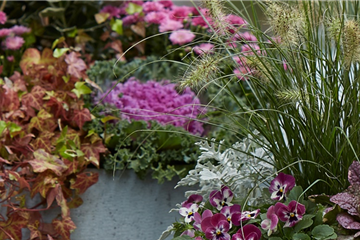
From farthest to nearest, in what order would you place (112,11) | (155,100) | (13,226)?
Answer: (112,11)
(155,100)
(13,226)

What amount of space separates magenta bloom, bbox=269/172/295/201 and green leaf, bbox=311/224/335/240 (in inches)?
4.3

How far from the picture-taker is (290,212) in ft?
2.93

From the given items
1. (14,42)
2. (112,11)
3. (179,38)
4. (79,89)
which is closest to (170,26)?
(179,38)

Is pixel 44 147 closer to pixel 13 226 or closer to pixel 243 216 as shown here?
pixel 13 226

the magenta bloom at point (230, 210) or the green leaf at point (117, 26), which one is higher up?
the green leaf at point (117, 26)

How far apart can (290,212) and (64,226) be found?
719 millimetres

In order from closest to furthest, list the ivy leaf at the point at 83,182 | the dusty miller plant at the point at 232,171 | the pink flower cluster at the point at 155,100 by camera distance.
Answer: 1. the dusty miller plant at the point at 232,171
2. the ivy leaf at the point at 83,182
3. the pink flower cluster at the point at 155,100

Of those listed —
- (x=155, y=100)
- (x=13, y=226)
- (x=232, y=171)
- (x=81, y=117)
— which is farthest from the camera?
(x=155, y=100)

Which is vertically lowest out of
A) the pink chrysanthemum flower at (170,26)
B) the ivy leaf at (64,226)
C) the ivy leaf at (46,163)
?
the ivy leaf at (64,226)

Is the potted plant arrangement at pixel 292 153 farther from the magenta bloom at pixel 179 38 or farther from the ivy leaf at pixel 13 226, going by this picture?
the magenta bloom at pixel 179 38

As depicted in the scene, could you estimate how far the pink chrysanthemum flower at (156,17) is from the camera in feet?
6.69

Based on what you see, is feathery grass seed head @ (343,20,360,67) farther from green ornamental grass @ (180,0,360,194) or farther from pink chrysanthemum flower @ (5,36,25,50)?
pink chrysanthemum flower @ (5,36,25,50)

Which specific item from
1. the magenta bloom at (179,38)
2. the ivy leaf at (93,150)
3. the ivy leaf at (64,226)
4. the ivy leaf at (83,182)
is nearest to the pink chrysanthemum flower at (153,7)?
the magenta bloom at (179,38)

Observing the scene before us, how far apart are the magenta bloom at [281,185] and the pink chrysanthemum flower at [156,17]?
A: 48.2 inches
